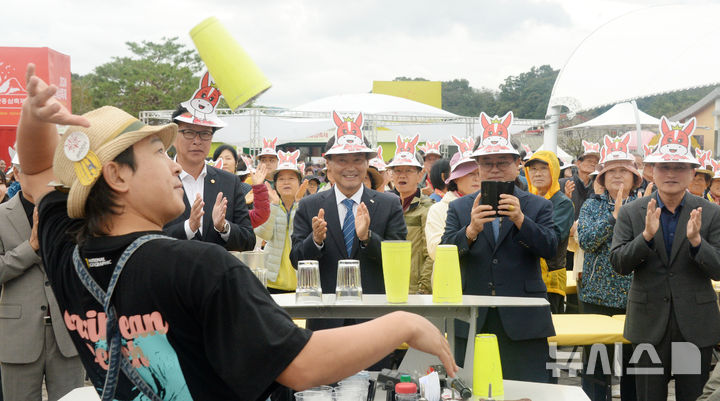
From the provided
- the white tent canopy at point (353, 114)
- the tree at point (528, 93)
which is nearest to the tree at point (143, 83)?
the white tent canopy at point (353, 114)

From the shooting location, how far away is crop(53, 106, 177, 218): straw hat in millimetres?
1760

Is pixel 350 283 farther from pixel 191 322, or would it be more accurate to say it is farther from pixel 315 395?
pixel 191 322

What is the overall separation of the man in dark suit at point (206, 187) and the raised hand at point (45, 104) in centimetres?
253

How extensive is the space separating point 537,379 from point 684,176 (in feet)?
7.18

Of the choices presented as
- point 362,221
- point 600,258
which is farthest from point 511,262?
point 600,258

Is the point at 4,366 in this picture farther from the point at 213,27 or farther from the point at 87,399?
the point at 213,27

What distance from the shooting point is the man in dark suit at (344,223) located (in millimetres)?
4230

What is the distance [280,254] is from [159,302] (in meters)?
4.81

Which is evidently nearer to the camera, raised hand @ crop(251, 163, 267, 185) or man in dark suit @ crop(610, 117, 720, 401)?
man in dark suit @ crop(610, 117, 720, 401)

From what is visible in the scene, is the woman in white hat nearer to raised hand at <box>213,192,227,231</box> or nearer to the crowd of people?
the crowd of people

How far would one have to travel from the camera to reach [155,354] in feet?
5.50

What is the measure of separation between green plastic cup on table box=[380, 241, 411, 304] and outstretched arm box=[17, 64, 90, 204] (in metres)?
1.47

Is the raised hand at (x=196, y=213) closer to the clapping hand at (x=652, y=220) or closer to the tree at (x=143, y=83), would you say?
the clapping hand at (x=652, y=220)
